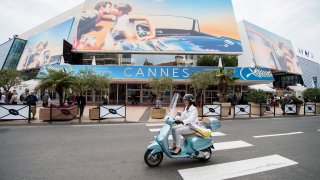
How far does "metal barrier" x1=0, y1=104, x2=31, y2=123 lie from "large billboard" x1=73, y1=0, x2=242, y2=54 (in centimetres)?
2095

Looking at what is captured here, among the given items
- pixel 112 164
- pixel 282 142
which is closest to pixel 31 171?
pixel 112 164

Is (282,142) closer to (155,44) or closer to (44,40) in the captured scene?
(155,44)

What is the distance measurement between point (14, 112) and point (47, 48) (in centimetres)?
3591

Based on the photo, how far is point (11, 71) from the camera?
2283 cm

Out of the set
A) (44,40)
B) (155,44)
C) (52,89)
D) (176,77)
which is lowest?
(52,89)

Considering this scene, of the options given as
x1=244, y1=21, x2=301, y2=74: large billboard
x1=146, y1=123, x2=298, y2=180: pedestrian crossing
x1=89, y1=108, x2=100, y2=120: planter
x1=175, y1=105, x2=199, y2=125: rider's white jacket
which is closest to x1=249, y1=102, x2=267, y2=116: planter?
x1=146, y1=123, x2=298, y2=180: pedestrian crossing

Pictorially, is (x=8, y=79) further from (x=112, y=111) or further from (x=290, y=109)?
(x=290, y=109)

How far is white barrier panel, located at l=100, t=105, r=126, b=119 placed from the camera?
42.2 ft

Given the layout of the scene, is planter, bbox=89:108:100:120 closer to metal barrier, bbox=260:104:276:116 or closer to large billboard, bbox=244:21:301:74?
metal barrier, bbox=260:104:276:116

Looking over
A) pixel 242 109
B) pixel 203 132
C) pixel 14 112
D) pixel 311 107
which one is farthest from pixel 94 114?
pixel 311 107

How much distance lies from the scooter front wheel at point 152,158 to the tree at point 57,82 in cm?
961

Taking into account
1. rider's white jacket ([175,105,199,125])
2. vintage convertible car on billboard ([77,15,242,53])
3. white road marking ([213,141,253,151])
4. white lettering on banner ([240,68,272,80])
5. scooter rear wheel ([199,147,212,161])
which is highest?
vintage convertible car on billboard ([77,15,242,53])

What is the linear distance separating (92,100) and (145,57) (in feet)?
32.0

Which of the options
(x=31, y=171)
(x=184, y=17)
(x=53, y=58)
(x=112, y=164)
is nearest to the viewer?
(x=31, y=171)
